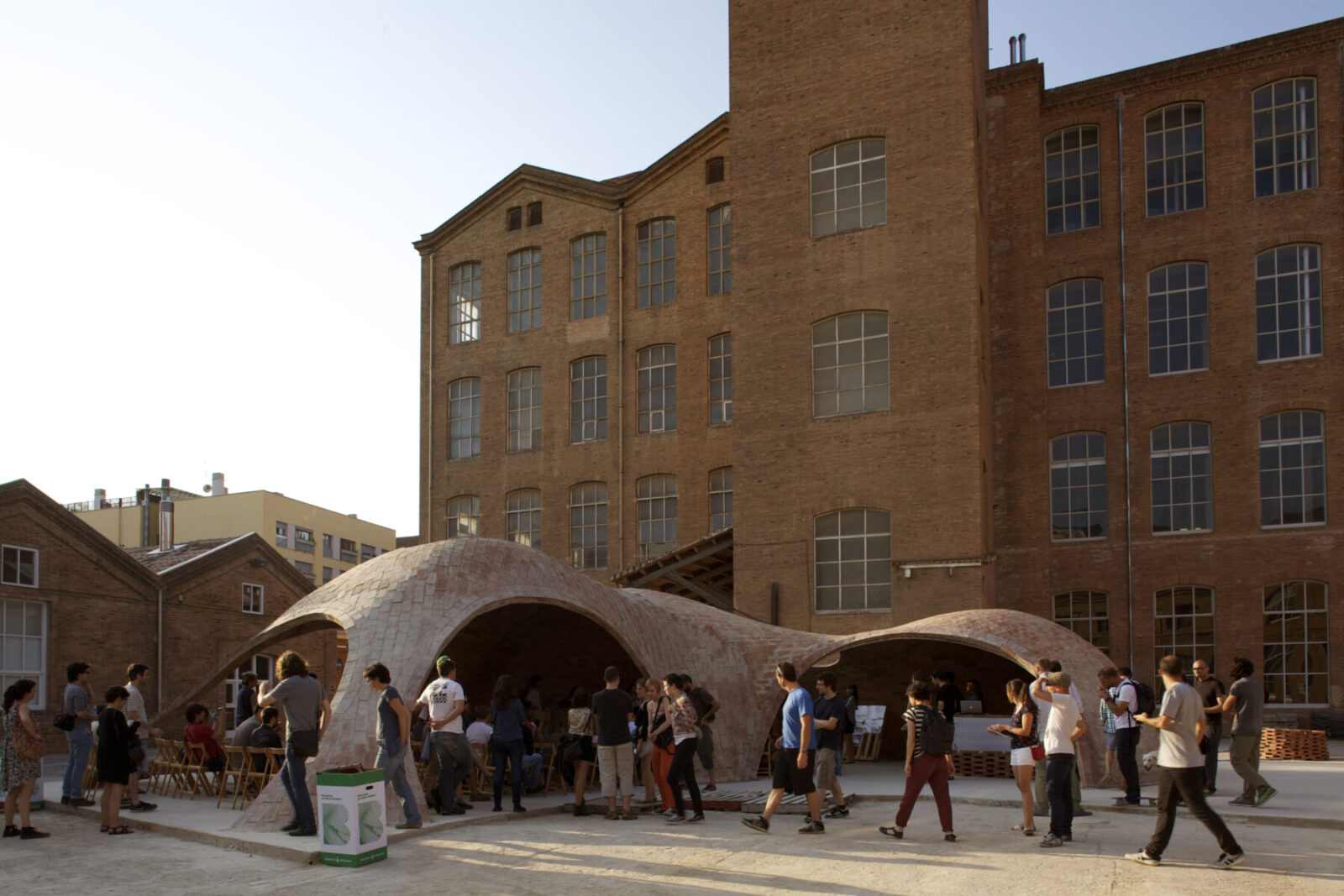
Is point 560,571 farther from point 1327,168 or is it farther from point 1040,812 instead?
point 1327,168

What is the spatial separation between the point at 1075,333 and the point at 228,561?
22356 millimetres

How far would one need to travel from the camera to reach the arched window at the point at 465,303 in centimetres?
3809

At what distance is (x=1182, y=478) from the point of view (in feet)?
92.6

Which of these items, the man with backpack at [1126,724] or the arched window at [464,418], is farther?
the arched window at [464,418]

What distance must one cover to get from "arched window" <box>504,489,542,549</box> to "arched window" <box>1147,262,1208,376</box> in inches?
704

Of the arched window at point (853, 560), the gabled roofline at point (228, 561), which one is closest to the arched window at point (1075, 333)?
the arched window at point (853, 560)

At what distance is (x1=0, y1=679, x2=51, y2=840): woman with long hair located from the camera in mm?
11297

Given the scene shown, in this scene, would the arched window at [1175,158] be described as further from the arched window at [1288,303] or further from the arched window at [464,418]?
the arched window at [464,418]

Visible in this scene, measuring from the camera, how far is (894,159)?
26.8 meters

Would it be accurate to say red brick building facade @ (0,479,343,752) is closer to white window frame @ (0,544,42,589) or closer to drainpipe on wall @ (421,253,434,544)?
white window frame @ (0,544,42,589)

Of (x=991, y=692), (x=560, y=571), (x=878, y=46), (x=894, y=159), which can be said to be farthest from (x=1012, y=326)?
(x=560, y=571)

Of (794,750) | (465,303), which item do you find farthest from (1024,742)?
(465,303)

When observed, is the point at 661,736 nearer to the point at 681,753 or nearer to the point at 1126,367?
the point at 681,753

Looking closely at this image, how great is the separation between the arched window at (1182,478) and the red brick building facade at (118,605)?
20.1 metres
